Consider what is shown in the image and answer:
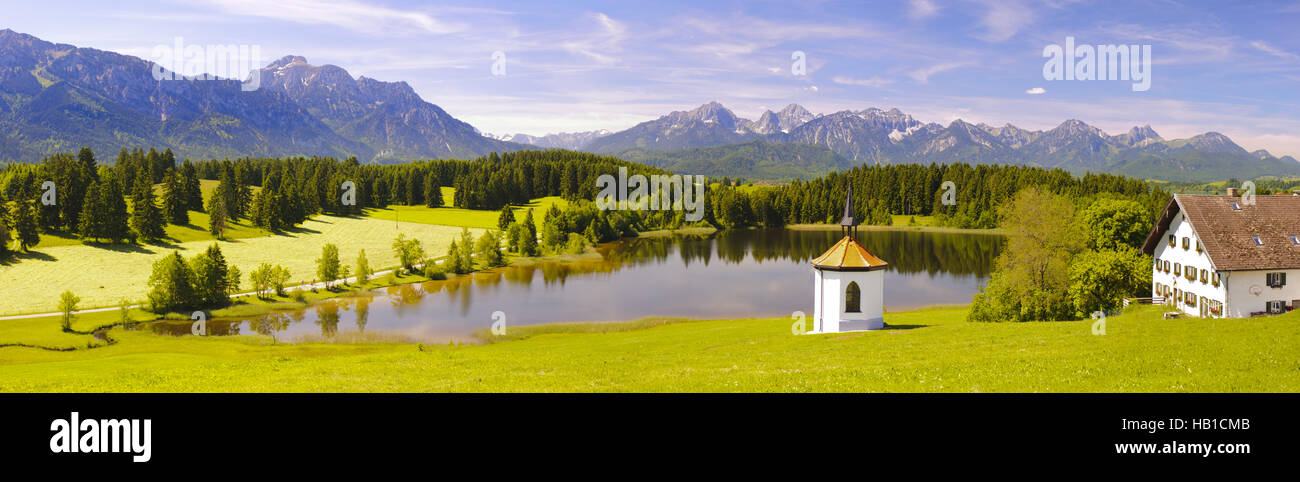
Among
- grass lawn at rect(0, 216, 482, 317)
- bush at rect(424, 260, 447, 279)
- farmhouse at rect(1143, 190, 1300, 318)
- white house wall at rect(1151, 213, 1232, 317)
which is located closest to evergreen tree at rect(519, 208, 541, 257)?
grass lawn at rect(0, 216, 482, 317)

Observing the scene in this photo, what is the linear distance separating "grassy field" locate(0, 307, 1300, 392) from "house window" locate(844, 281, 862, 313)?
247 cm

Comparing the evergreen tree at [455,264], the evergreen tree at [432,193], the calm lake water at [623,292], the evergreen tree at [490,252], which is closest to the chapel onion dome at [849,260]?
the calm lake water at [623,292]

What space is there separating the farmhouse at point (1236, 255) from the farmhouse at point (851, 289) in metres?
19.7

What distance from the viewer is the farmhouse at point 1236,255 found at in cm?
3706

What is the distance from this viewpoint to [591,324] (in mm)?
60656

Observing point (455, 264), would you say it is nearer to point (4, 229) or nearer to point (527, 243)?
point (527, 243)

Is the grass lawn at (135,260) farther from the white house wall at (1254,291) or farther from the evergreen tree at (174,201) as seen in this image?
the white house wall at (1254,291)

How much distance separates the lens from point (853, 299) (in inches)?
1385

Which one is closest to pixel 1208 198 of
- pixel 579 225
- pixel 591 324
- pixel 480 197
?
pixel 591 324

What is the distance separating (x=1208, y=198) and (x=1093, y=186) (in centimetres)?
14755

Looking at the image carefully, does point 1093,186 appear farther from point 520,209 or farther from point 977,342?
point 977,342

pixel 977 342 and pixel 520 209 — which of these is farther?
pixel 520 209

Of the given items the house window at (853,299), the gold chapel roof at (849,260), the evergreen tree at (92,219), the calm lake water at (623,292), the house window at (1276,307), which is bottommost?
the calm lake water at (623,292)

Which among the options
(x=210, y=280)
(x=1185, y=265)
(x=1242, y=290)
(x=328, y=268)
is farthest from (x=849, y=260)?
(x=328, y=268)
